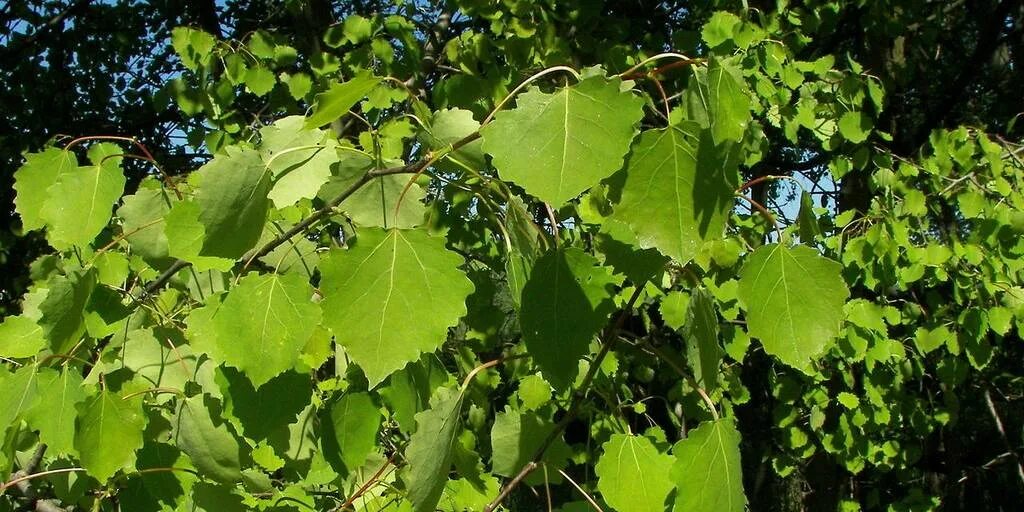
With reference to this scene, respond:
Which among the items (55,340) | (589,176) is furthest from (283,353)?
(55,340)

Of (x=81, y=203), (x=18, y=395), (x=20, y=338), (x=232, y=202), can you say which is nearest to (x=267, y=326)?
(x=232, y=202)

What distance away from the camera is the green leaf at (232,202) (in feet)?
1.97

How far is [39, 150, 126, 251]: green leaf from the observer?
0.79 m

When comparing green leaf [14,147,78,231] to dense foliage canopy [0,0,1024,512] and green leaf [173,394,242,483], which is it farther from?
green leaf [173,394,242,483]

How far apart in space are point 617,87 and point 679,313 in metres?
1.92

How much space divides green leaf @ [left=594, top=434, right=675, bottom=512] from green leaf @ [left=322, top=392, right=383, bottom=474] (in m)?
0.19

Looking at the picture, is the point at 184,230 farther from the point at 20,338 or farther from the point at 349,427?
A: the point at 20,338

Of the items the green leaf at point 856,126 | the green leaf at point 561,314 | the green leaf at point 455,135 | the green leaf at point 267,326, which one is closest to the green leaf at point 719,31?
the green leaf at point 856,126

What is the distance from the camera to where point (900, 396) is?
327 centimetres

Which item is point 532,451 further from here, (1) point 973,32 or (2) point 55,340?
(1) point 973,32

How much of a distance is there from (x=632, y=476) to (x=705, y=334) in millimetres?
144

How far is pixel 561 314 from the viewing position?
0.65 meters

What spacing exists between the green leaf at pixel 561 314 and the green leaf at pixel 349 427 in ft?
0.60

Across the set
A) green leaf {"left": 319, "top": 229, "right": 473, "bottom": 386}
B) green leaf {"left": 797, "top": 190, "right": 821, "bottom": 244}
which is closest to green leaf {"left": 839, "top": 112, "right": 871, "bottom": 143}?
green leaf {"left": 797, "top": 190, "right": 821, "bottom": 244}
